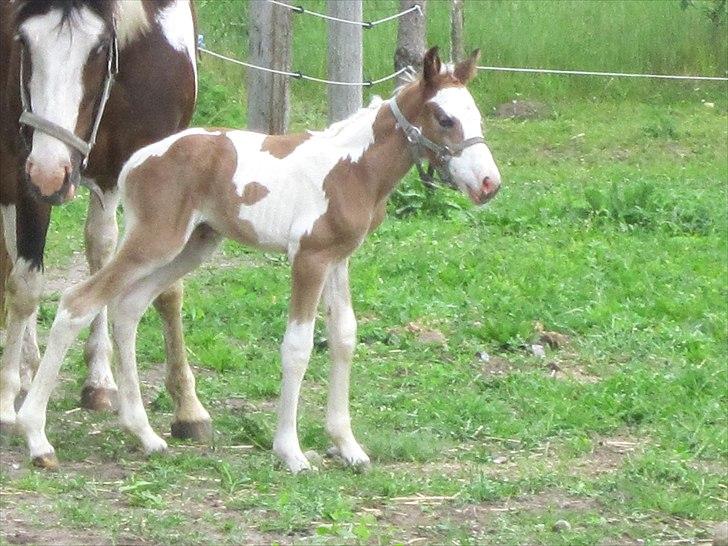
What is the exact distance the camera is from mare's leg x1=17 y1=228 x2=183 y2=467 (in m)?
4.88

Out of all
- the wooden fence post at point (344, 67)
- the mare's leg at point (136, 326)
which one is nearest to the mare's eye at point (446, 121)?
the mare's leg at point (136, 326)

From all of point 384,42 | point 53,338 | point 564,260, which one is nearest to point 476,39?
point 384,42

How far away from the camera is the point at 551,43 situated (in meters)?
17.2

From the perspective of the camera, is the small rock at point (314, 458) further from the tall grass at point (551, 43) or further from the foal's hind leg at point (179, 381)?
the tall grass at point (551, 43)

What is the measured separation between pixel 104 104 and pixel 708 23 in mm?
13740

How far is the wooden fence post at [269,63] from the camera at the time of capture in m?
8.66

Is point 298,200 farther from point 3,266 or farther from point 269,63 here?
point 269,63

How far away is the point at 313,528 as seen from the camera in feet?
14.0

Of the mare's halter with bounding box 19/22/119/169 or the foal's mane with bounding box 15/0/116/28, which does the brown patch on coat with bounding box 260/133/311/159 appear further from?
the foal's mane with bounding box 15/0/116/28

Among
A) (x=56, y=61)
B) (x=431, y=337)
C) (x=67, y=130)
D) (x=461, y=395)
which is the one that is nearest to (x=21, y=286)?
(x=67, y=130)

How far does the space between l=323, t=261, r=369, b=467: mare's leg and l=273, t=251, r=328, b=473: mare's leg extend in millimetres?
160

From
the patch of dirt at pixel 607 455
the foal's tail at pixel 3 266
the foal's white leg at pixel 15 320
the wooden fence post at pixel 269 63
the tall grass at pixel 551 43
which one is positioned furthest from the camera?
the tall grass at pixel 551 43

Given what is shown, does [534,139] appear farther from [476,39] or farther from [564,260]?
[564,260]

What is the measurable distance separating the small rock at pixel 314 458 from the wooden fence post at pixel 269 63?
3.99 meters
